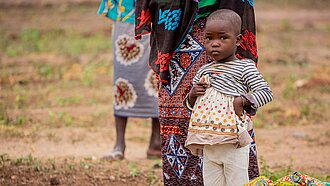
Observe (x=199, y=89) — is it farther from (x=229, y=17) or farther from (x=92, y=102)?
(x=92, y=102)

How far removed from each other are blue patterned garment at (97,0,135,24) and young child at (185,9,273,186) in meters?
2.24

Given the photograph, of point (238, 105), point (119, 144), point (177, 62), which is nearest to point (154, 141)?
point (119, 144)

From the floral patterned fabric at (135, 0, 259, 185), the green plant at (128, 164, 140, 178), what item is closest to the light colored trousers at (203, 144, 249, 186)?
the floral patterned fabric at (135, 0, 259, 185)

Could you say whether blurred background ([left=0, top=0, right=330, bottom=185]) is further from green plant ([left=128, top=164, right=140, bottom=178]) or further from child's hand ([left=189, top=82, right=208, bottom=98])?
child's hand ([left=189, top=82, right=208, bottom=98])

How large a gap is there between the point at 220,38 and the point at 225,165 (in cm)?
65

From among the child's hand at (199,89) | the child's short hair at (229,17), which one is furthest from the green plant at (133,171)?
the child's short hair at (229,17)

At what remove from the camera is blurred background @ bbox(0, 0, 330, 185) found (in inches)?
209

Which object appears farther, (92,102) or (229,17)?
(92,102)

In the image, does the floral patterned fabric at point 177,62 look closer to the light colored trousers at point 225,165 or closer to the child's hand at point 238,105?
the light colored trousers at point 225,165

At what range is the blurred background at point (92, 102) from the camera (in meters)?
5.31

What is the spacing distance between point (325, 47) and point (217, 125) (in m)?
9.51

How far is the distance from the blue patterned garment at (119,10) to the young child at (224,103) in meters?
2.24

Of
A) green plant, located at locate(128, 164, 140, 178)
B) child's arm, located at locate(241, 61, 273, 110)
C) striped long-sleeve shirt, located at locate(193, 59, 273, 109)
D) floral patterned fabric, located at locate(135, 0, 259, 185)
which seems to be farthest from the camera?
green plant, located at locate(128, 164, 140, 178)

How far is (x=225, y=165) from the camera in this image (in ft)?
11.1
